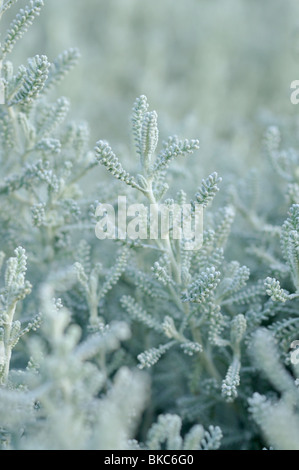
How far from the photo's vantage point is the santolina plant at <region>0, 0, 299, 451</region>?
22.1 inches

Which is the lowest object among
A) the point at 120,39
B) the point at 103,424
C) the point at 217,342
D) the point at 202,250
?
the point at 103,424

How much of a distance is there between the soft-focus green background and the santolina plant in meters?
0.68

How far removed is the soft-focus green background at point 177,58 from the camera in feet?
5.83

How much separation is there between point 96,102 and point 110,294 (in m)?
1.01

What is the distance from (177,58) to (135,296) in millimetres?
1370

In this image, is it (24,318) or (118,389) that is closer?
(118,389)

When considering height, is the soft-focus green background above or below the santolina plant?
above

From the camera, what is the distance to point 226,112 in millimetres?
1860

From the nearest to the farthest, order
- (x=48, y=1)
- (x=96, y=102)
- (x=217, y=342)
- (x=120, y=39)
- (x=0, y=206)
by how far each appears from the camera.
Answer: (x=217, y=342)
(x=0, y=206)
(x=96, y=102)
(x=120, y=39)
(x=48, y=1)

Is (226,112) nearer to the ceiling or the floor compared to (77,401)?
Answer: nearer to the ceiling

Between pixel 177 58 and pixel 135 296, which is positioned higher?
pixel 177 58

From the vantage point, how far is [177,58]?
80.7 inches

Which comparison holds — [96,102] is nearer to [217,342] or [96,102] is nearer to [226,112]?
[226,112]

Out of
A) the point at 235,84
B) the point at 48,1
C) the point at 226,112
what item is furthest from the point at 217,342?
the point at 48,1
